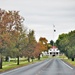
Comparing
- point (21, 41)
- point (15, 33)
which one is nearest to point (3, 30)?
point (15, 33)

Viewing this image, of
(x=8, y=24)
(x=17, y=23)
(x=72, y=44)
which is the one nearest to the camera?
(x=8, y=24)

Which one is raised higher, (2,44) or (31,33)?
(31,33)

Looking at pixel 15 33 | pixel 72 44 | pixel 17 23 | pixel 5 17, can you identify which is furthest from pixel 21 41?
pixel 72 44

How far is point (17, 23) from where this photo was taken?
67.5 meters

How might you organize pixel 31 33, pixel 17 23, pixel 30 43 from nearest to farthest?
pixel 17 23 < pixel 30 43 < pixel 31 33

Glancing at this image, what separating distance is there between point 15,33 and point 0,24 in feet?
21.5

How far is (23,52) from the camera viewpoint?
82.6m

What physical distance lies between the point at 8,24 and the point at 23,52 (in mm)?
24398

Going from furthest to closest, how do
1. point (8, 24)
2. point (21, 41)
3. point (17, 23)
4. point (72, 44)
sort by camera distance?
point (72, 44)
point (21, 41)
point (17, 23)
point (8, 24)

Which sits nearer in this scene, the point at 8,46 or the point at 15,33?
the point at 8,46

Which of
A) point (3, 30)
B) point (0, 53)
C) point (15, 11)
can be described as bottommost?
point (0, 53)

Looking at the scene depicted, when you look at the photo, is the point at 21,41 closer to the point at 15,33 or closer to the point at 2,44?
the point at 15,33

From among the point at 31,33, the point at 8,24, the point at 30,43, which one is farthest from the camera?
the point at 31,33

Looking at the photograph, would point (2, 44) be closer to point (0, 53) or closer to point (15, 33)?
point (0, 53)
